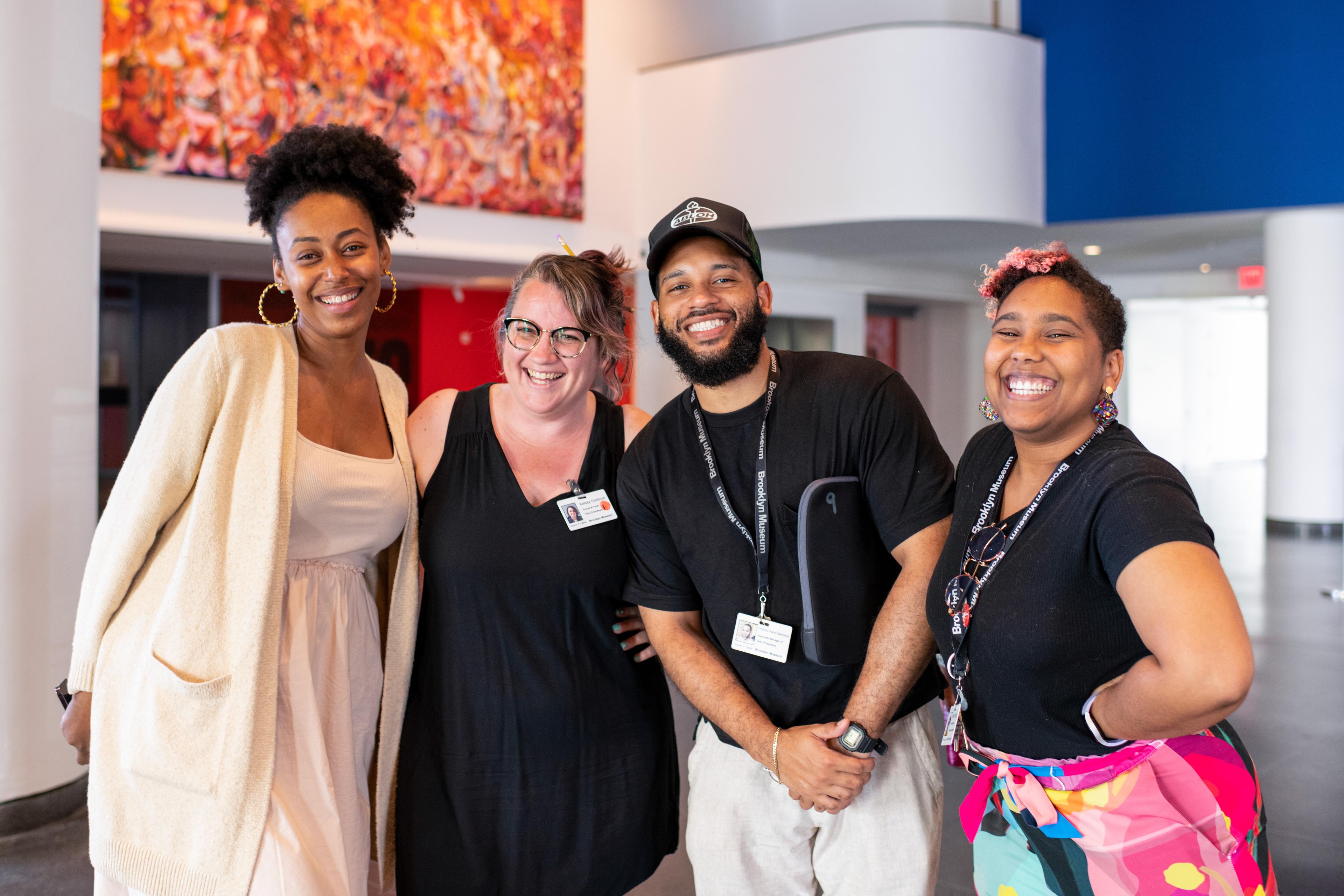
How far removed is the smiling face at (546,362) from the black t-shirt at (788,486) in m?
0.26

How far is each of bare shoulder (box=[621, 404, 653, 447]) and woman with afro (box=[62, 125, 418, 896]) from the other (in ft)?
→ 1.90

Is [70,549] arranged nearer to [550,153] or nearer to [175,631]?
[175,631]

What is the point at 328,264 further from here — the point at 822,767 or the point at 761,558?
the point at 822,767

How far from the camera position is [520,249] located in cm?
1068

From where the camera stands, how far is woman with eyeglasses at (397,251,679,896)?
7.82 ft

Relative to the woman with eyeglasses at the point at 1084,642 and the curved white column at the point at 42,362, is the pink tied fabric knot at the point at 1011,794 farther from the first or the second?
the curved white column at the point at 42,362

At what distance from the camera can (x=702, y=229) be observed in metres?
2.20

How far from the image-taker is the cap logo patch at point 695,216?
2205mm

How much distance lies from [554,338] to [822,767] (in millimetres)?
1147

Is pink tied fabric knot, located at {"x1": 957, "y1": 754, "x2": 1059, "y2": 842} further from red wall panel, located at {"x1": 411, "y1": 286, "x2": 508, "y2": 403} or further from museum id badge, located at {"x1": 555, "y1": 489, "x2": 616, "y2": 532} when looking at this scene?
red wall panel, located at {"x1": 411, "y1": 286, "x2": 508, "y2": 403}

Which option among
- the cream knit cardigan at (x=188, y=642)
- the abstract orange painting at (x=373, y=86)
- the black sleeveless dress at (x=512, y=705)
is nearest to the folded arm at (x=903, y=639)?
the black sleeveless dress at (x=512, y=705)

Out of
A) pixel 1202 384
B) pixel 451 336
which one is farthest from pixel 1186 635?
pixel 1202 384

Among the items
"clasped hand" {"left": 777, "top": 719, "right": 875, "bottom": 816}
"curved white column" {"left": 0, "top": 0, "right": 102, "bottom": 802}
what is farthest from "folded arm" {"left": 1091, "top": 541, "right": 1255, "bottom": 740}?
"curved white column" {"left": 0, "top": 0, "right": 102, "bottom": 802}

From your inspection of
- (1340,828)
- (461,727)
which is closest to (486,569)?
(461,727)
